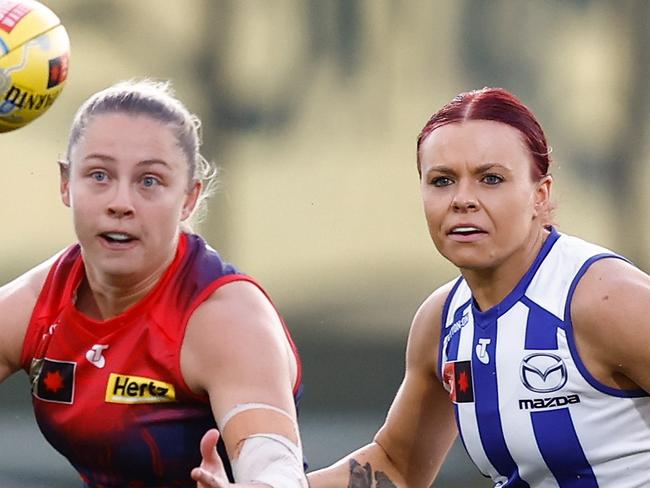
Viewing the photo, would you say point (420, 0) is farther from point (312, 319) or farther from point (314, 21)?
point (312, 319)

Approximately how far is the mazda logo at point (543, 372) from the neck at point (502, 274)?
186 mm

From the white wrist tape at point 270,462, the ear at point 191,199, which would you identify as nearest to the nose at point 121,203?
the ear at point 191,199

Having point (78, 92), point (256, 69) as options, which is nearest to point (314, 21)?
point (256, 69)

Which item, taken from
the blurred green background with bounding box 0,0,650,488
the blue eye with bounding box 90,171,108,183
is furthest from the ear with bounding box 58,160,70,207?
the blurred green background with bounding box 0,0,650,488

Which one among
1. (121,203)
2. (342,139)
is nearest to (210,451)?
(121,203)

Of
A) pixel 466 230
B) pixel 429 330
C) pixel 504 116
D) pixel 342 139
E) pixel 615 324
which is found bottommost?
pixel 615 324

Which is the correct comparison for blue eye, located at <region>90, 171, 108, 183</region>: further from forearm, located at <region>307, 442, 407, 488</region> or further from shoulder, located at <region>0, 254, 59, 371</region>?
forearm, located at <region>307, 442, 407, 488</region>

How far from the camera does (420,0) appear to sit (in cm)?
607

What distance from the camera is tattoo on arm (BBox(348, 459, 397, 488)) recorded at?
3.65 meters

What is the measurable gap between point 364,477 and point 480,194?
859 millimetres

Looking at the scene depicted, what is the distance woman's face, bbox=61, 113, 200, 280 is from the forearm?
0.76 meters

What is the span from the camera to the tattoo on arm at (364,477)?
12.0ft

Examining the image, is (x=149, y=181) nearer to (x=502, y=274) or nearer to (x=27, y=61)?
(x=27, y=61)

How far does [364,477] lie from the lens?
366 cm
